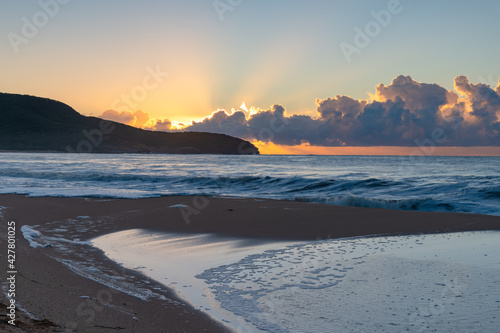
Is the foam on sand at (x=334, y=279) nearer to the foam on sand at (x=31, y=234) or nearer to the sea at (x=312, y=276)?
the sea at (x=312, y=276)

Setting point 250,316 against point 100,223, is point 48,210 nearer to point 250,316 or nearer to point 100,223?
point 100,223

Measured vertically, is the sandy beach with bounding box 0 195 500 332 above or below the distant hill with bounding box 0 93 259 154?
below

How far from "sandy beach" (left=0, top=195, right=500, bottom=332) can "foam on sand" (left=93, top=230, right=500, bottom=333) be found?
0.44m

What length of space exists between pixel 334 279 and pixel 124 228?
5.96 metres

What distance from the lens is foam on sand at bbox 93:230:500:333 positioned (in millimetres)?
4000

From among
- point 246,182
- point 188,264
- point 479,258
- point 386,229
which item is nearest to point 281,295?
point 188,264

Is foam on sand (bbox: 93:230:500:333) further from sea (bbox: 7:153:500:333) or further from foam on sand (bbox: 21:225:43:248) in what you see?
foam on sand (bbox: 21:225:43:248)

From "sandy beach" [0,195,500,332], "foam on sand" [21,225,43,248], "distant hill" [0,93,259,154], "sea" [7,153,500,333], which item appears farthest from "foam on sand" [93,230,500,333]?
"distant hill" [0,93,259,154]

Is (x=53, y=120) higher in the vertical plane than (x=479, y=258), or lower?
higher

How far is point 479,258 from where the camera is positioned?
6402 millimetres

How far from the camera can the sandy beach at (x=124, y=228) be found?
389 centimetres

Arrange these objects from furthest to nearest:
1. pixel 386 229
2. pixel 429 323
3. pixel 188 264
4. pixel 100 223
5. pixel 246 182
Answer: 1. pixel 246 182
2. pixel 100 223
3. pixel 386 229
4. pixel 188 264
5. pixel 429 323

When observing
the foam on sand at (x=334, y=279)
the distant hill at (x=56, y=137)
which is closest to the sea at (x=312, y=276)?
the foam on sand at (x=334, y=279)

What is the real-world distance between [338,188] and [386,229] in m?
11.4
